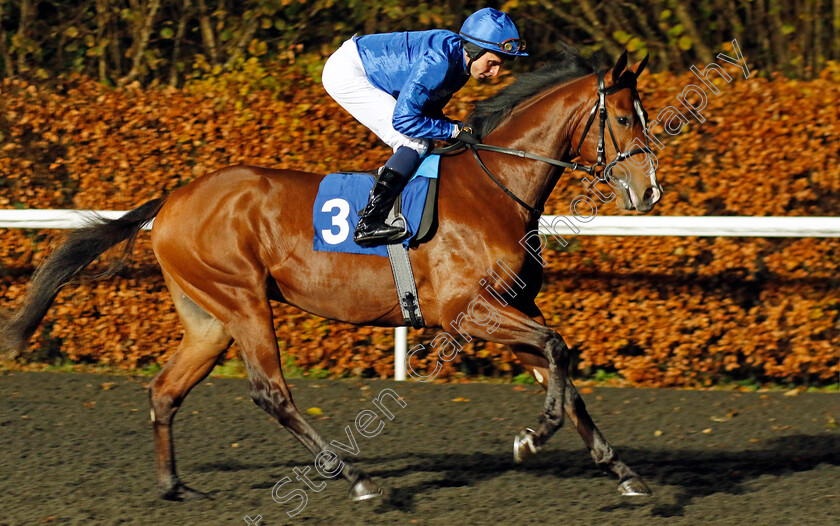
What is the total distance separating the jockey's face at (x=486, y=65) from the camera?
13.7ft

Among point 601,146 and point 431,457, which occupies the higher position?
point 601,146

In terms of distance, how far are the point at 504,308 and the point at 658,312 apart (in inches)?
99.1

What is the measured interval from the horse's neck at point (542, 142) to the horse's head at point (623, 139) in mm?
93

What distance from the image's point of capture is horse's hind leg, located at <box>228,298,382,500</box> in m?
4.18

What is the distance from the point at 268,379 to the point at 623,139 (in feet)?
6.16

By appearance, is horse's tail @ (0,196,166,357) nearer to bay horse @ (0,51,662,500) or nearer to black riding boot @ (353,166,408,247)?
bay horse @ (0,51,662,500)

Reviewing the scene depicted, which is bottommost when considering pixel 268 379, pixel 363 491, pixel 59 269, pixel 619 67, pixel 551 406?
pixel 363 491

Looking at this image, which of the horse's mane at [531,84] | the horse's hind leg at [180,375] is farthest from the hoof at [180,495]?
the horse's mane at [531,84]

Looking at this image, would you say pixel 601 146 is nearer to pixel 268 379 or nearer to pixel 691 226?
pixel 268 379

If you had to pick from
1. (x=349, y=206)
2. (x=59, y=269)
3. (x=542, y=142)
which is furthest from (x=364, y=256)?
(x=59, y=269)

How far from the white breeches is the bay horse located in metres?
0.32

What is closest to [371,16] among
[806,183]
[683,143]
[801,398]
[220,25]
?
[220,25]

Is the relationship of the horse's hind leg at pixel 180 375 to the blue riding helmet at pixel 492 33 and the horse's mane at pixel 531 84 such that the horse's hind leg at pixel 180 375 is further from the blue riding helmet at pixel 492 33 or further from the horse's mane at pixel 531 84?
the blue riding helmet at pixel 492 33

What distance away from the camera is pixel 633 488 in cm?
412
